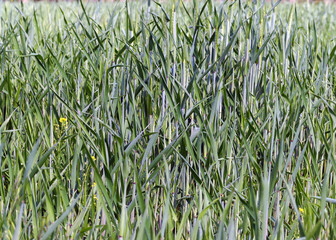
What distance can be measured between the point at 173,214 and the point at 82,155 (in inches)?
12.6

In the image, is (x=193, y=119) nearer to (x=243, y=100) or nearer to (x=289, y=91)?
(x=243, y=100)

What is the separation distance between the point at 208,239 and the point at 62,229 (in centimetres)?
26

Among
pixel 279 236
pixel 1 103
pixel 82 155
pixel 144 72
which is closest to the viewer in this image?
pixel 279 236

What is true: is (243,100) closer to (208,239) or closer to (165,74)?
(165,74)

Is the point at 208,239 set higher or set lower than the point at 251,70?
lower

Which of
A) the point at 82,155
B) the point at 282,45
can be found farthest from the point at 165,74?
the point at 282,45

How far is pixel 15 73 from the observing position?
58.6 inches

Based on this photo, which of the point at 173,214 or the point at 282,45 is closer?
the point at 173,214

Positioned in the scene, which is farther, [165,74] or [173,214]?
[165,74]

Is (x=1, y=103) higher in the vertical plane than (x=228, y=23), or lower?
lower

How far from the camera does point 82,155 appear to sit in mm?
1150

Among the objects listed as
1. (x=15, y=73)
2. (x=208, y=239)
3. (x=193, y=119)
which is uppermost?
(x=15, y=73)

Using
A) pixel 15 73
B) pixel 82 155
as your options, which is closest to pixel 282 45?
pixel 82 155

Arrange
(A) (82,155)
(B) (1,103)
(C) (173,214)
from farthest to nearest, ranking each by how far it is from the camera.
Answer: (B) (1,103) < (A) (82,155) < (C) (173,214)
